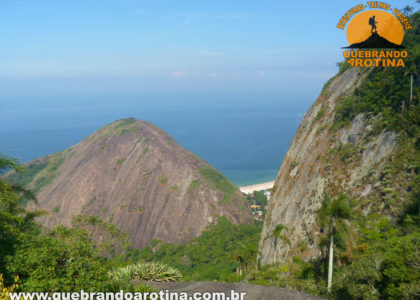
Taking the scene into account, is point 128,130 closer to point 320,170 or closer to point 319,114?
point 319,114

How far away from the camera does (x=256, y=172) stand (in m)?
148

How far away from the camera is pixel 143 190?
232 ft

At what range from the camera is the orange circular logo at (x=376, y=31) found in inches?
928

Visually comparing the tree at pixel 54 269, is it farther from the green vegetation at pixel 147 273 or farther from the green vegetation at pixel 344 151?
the green vegetation at pixel 344 151

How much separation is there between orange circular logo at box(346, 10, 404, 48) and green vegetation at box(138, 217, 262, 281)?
30.9 meters

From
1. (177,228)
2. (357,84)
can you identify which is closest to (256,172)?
(177,228)

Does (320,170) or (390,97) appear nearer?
(390,97)

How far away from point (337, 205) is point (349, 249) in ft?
8.71

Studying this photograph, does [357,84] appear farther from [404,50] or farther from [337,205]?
[337,205]

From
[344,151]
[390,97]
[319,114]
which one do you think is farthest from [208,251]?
[390,97]

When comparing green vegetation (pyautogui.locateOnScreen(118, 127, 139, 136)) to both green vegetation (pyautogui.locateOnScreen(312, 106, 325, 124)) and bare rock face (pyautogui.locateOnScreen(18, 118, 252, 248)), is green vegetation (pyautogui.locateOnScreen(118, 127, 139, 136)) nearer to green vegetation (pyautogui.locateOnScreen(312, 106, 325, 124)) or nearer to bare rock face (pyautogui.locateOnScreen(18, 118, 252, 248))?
bare rock face (pyautogui.locateOnScreen(18, 118, 252, 248))

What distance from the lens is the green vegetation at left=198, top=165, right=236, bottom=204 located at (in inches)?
2745

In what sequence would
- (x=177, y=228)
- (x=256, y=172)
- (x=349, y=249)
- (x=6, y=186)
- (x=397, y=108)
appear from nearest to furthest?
1. (x=6, y=186)
2. (x=349, y=249)
3. (x=397, y=108)
4. (x=177, y=228)
5. (x=256, y=172)

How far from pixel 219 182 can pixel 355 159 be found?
169ft
